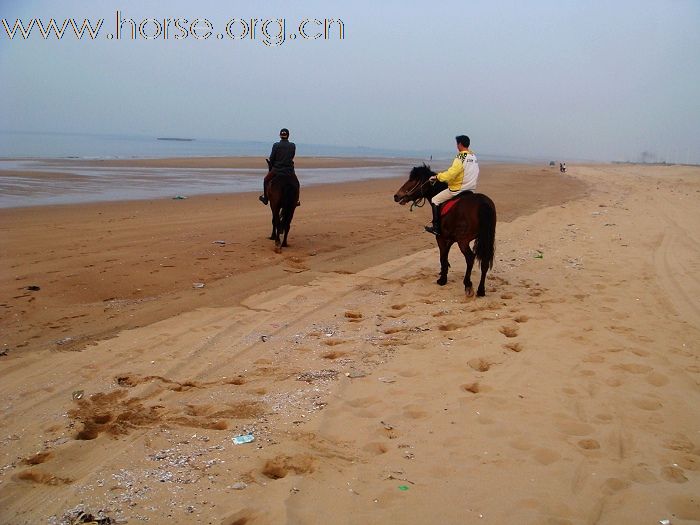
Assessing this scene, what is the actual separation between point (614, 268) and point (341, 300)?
5.05m

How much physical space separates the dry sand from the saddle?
3.86ft

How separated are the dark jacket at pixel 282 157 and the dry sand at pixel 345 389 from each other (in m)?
1.99

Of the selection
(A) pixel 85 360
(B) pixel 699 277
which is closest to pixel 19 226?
(A) pixel 85 360

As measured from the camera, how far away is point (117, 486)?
11.0 feet

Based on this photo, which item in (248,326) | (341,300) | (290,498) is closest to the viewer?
(290,498)

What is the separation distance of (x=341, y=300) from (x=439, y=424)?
370 centimetres

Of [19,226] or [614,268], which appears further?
[19,226]

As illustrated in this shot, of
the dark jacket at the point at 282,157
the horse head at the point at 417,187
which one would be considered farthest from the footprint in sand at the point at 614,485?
the dark jacket at the point at 282,157

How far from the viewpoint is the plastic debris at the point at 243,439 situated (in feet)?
12.7

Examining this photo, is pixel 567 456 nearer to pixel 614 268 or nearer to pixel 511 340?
pixel 511 340

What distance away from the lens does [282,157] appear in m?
11.0

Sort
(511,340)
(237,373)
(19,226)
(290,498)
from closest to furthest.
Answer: (290,498), (237,373), (511,340), (19,226)

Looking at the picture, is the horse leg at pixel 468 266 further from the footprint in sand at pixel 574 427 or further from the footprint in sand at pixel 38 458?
the footprint in sand at pixel 38 458

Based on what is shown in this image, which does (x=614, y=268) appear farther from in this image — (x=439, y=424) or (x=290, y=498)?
(x=290, y=498)
